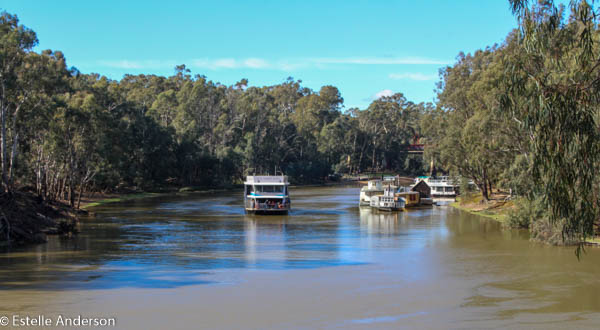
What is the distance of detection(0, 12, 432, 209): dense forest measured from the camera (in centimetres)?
3850

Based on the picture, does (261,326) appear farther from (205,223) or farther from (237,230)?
(205,223)

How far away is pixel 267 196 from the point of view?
168 feet

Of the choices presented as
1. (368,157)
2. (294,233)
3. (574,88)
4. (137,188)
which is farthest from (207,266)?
(368,157)

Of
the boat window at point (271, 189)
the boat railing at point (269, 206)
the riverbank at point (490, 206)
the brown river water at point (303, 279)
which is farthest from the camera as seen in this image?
the boat window at point (271, 189)

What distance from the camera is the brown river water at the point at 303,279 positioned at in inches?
681

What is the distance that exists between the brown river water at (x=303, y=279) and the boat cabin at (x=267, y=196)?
36.9ft

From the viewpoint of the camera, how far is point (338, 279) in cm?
2270

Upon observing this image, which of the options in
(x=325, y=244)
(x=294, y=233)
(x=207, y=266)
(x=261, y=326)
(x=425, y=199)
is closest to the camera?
(x=261, y=326)

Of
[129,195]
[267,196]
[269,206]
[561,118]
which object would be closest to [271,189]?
[267,196]

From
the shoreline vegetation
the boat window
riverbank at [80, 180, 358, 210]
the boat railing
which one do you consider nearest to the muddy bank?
the shoreline vegetation

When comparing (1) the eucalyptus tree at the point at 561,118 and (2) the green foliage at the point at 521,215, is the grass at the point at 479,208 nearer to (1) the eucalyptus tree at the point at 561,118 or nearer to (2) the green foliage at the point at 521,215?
(2) the green foliage at the point at 521,215

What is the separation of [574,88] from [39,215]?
A: 31.1 metres

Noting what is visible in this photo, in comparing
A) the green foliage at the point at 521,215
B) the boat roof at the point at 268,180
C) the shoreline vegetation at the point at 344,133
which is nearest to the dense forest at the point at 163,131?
the shoreline vegetation at the point at 344,133

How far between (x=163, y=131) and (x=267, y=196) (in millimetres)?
38400
